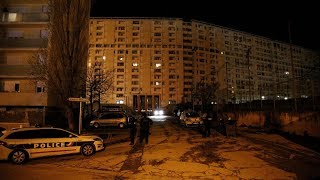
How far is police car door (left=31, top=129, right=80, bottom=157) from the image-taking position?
38.4 ft

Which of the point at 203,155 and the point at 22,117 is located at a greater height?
the point at 22,117

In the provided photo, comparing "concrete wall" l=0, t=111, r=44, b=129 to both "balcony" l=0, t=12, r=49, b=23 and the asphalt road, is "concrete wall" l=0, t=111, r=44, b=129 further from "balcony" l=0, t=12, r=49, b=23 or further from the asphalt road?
the asphalt road

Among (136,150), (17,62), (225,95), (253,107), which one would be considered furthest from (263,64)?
(136,150)

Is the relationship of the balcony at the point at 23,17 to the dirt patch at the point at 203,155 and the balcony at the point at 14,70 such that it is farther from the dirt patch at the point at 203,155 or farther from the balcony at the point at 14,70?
the dirt patch at the point at 203,155

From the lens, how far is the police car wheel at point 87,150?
12.6 metres

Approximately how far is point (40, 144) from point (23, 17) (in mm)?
24659

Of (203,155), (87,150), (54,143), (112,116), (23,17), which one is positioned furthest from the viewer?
(23,17)

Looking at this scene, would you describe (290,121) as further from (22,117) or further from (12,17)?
(12,17)

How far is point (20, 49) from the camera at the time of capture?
29.2 meters

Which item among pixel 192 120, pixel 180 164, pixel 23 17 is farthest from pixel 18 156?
pixel 23 17

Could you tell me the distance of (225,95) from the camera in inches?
1432

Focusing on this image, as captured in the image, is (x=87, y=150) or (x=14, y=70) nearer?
(x=87, y=150)

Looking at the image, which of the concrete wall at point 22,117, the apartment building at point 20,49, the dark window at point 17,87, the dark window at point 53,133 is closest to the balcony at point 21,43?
the apartment building at point 20,49

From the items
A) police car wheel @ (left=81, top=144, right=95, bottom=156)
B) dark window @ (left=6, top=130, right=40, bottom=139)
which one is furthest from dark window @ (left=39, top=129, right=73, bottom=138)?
police car wheel @ (left=81, top=144, right=95, bottom=156)
